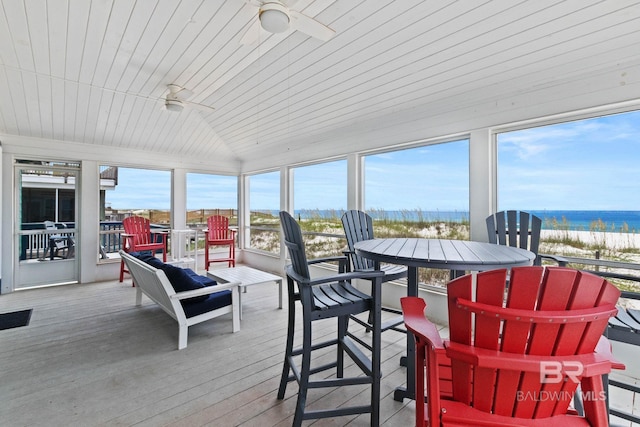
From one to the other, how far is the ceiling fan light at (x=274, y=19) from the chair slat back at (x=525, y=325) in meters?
1.92

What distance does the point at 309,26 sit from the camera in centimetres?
207

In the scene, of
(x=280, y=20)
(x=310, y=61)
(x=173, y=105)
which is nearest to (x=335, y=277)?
(x=280, y=20)

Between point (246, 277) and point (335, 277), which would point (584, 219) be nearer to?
point (335, 277)

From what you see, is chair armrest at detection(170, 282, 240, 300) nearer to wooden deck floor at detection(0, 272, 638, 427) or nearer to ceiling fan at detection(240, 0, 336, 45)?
wooden deck floor at detection(0, 272, 638, 427)

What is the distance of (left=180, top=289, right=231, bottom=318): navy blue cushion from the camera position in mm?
2824

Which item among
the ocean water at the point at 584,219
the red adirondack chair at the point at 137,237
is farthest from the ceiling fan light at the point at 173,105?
the ocean water at the point at 584,219

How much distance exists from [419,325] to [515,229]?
2.17 meters

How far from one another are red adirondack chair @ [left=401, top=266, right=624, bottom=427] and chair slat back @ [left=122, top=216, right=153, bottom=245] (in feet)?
18.1

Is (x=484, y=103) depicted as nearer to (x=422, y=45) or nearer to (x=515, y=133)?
(x=515, y=133)

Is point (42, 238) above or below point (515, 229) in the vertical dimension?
below

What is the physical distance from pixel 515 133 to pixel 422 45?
1261 millimetres

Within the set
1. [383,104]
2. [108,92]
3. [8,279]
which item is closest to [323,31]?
[383,104]

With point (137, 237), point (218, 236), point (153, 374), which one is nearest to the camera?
point (153, 374)

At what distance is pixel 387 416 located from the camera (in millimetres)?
1814
